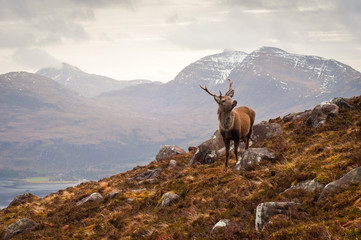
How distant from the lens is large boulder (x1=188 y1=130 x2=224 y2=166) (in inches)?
954

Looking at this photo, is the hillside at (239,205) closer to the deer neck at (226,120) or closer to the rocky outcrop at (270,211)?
the rocky outcrop at (270,211)

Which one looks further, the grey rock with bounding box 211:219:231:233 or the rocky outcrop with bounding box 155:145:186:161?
the rocky outcrop with bounding box 155:145:186:161

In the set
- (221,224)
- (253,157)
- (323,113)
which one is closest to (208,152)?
(253,157)

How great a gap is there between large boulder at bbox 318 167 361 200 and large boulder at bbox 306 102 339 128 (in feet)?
44.9

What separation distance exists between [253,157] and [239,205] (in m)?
5.29

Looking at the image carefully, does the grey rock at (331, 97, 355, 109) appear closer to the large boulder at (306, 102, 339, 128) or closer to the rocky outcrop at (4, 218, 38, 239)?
the large boulder at (306, 102, 339, 128)

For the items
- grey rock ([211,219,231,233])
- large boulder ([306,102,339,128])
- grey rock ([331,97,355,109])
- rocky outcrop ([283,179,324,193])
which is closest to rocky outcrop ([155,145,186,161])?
large boulder ([306,102,339,128])

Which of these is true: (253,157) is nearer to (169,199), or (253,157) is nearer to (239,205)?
(169,199)

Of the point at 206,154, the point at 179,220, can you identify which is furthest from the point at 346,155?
the point at 206,154

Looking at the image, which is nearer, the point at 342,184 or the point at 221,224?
the point at 342,184

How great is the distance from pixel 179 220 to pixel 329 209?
548cm

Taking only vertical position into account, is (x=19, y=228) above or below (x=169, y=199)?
below

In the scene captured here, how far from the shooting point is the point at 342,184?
9.97 m

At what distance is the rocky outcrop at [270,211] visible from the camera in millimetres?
9516
